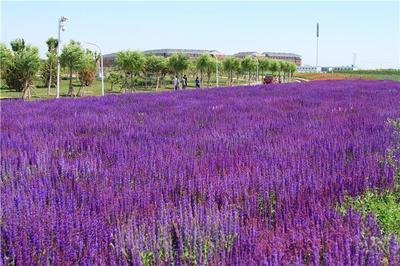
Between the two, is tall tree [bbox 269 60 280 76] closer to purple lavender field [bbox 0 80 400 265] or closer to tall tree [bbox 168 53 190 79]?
tall tree [bbox 168 53 190 79]

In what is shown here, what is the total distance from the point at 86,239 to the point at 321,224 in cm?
129

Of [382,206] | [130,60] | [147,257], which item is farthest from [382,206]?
[130,60]

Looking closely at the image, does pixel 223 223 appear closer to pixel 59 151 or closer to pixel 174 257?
pixel 174 257

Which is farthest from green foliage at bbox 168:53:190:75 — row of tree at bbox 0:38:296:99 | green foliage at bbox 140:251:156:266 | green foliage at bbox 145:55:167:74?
green foliage at bbox 140:251:156:266

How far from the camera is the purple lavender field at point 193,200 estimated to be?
6.98 feet

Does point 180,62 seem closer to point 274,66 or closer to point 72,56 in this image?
point 72,56

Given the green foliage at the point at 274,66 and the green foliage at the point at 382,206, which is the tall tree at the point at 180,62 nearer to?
the green foliage at the point at 274,66

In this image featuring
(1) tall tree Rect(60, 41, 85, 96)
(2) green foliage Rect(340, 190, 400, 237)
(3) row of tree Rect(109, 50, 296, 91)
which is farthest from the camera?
(3) row of tree Rect(109, 50, 296, 91)

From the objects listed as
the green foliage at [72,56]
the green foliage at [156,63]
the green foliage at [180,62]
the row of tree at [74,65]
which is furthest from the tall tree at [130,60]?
the green foliage at [72,56]

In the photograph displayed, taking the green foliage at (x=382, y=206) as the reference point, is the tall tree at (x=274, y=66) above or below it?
above

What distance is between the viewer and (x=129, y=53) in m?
40.9

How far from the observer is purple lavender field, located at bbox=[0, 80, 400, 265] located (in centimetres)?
213

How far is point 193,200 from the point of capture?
308cm

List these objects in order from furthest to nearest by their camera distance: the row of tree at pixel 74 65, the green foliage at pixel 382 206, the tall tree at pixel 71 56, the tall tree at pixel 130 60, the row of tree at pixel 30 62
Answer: the tall tree at pixel 130 60 → the tall tree at pixel 71 56 → the row of tree at pixel 74 65 → the row of tree at pixel 30 62 → the green foliage at pixel 382 206
